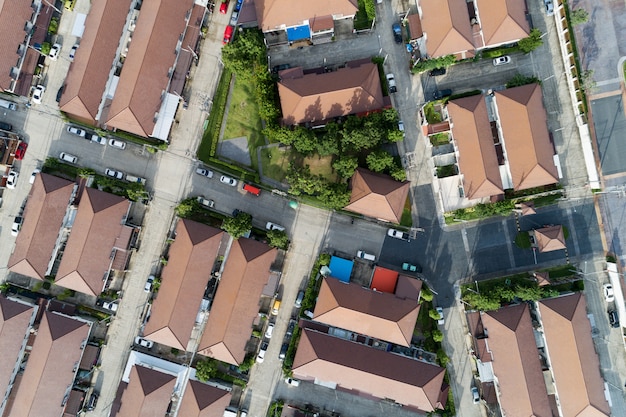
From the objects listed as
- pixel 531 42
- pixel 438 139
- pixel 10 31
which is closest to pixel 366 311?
pixel 438 139

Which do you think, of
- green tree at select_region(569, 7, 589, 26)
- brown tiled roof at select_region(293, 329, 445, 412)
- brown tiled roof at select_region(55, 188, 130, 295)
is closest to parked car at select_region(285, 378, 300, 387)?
brown tiled roof at select_region(293, 329, 445, 412)

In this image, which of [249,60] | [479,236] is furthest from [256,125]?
[479,236]

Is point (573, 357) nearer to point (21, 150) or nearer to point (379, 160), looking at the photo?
point (379, 160)

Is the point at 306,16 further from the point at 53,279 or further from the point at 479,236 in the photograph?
the point at 53,279

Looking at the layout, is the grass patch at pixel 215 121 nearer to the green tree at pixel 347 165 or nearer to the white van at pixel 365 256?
the green tree at pixel 347 165

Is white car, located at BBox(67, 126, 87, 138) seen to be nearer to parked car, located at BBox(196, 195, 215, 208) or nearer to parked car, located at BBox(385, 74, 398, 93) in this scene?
parked car, located at BBox(196, 195, 215, 208)
